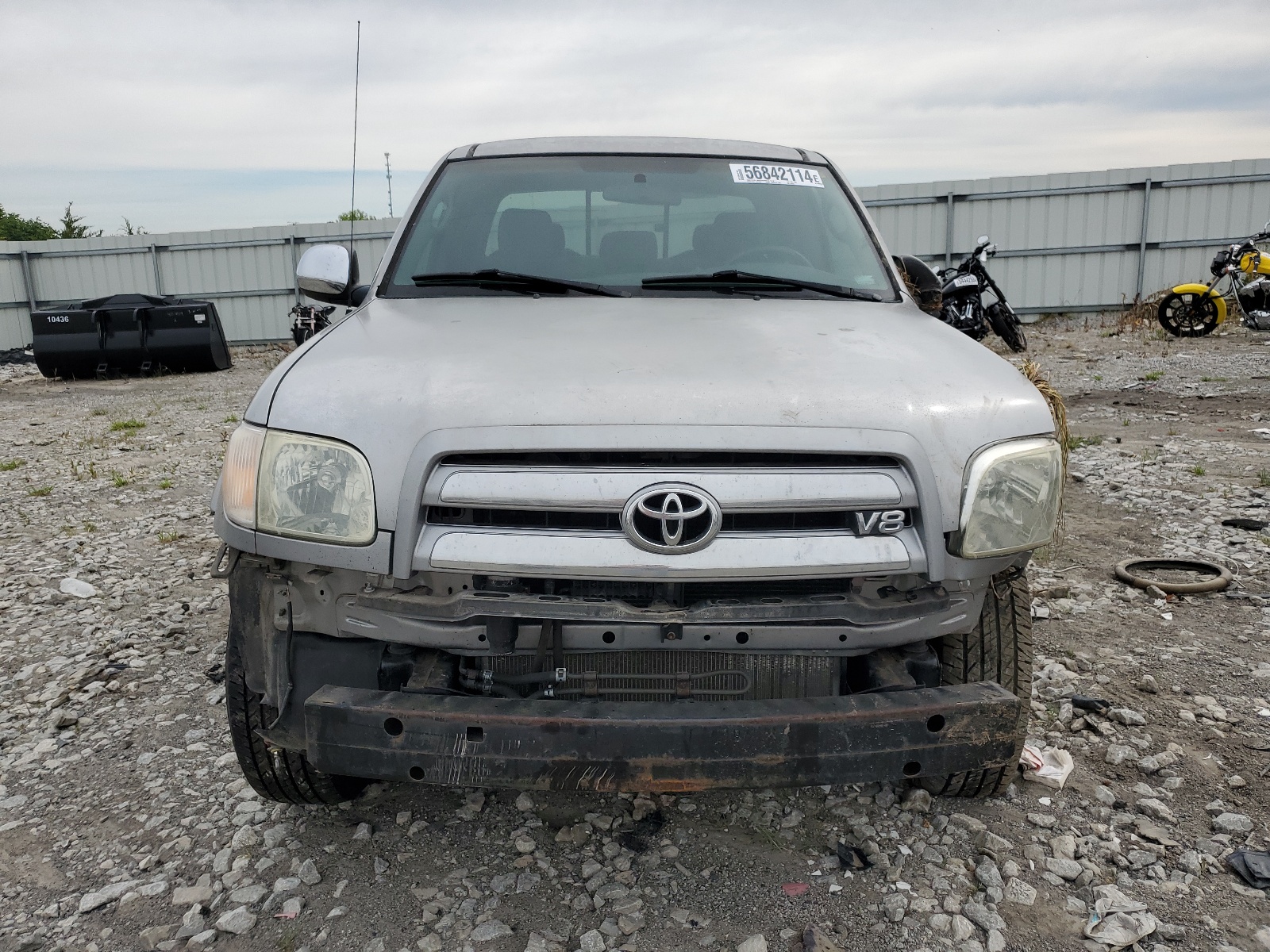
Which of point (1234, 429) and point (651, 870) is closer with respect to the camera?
point (651, 870)

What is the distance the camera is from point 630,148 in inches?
132

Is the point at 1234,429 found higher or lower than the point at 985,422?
lower

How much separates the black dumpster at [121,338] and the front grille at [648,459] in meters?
14.4

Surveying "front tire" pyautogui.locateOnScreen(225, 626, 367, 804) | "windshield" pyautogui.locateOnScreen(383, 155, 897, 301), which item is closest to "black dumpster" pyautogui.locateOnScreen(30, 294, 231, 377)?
"windshield" pyautogui.locateOnScreen(383, 155, 897, 301)

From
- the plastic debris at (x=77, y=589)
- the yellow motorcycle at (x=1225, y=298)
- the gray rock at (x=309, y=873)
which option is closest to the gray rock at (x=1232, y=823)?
the gray rock at (x=309, y=873)

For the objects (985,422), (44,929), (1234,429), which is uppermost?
(985,422)

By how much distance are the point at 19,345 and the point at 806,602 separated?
23.9 meters

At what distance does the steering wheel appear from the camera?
2.99 m

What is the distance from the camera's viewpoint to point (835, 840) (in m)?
2.32

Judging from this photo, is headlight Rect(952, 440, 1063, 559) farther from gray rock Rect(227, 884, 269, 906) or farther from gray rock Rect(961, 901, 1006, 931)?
gray rock Rect(227, 884, 269, 906)

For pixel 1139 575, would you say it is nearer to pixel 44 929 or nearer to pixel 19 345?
pixel 44 929

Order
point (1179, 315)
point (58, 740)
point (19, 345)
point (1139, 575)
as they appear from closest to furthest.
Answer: point (58, 740) → point (1139, 575) → point (1179, 315) → point (19, 345)

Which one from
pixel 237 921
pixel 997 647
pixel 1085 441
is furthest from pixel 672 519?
pixel 1085 441

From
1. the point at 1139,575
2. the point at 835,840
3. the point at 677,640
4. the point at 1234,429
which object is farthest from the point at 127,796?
the point at 1234,429
